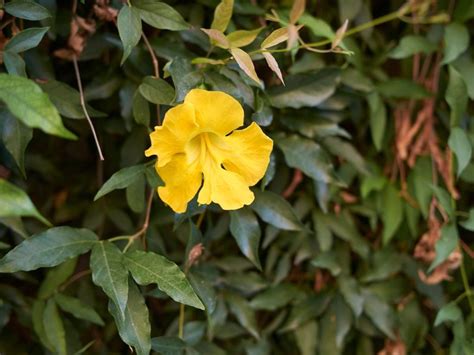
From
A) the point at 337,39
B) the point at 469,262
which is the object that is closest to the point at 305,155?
the point at 337,39

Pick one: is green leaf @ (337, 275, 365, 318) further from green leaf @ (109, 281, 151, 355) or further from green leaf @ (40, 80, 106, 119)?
green leaf @ (40, 80, 106, 119)

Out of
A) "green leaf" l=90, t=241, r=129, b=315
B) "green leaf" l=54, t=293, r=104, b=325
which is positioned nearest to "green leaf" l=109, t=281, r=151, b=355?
"green leaf" l=90, t=241, r=129, b=315

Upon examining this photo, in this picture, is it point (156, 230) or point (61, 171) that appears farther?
point (61, 171)

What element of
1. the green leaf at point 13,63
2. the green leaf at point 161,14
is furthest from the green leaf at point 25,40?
the green leaf at point 161,14

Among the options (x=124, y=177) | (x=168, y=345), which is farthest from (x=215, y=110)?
(x=168, y=345)

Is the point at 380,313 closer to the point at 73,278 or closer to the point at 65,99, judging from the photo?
the point at 73,278

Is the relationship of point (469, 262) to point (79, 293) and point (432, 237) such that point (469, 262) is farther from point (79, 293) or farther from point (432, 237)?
point (79, 293)
